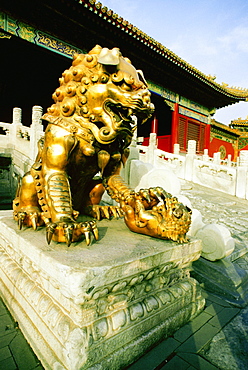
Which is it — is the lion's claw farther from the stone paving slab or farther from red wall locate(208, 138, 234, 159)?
red wall locate(208, 138, 234, 159)

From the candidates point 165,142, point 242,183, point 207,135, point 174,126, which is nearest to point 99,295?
point 242,183

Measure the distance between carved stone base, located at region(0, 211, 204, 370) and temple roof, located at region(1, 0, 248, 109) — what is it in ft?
24.7

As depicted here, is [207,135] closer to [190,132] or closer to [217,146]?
[190,132]

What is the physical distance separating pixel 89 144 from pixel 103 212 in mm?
745

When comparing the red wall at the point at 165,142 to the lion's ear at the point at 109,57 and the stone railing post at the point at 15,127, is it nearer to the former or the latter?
the stone railing post at the point at 15,127

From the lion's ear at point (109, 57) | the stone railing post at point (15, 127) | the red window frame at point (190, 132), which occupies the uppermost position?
the red window frame at point (190, 132)

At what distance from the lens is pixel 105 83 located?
1489 mm

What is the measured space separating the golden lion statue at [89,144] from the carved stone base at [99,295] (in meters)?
0.12

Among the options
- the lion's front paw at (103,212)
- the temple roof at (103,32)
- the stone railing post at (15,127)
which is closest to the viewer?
the lion's front paw at (103,212)

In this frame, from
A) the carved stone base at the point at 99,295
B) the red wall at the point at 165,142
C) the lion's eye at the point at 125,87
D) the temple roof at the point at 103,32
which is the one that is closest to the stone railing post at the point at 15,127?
the temple roof at the point at 103,32

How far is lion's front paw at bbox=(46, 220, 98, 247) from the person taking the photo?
1.29 metres

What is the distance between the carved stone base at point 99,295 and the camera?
1.06m

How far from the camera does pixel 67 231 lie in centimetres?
128

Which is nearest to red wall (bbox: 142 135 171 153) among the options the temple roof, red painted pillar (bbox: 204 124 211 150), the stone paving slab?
the temple roof
